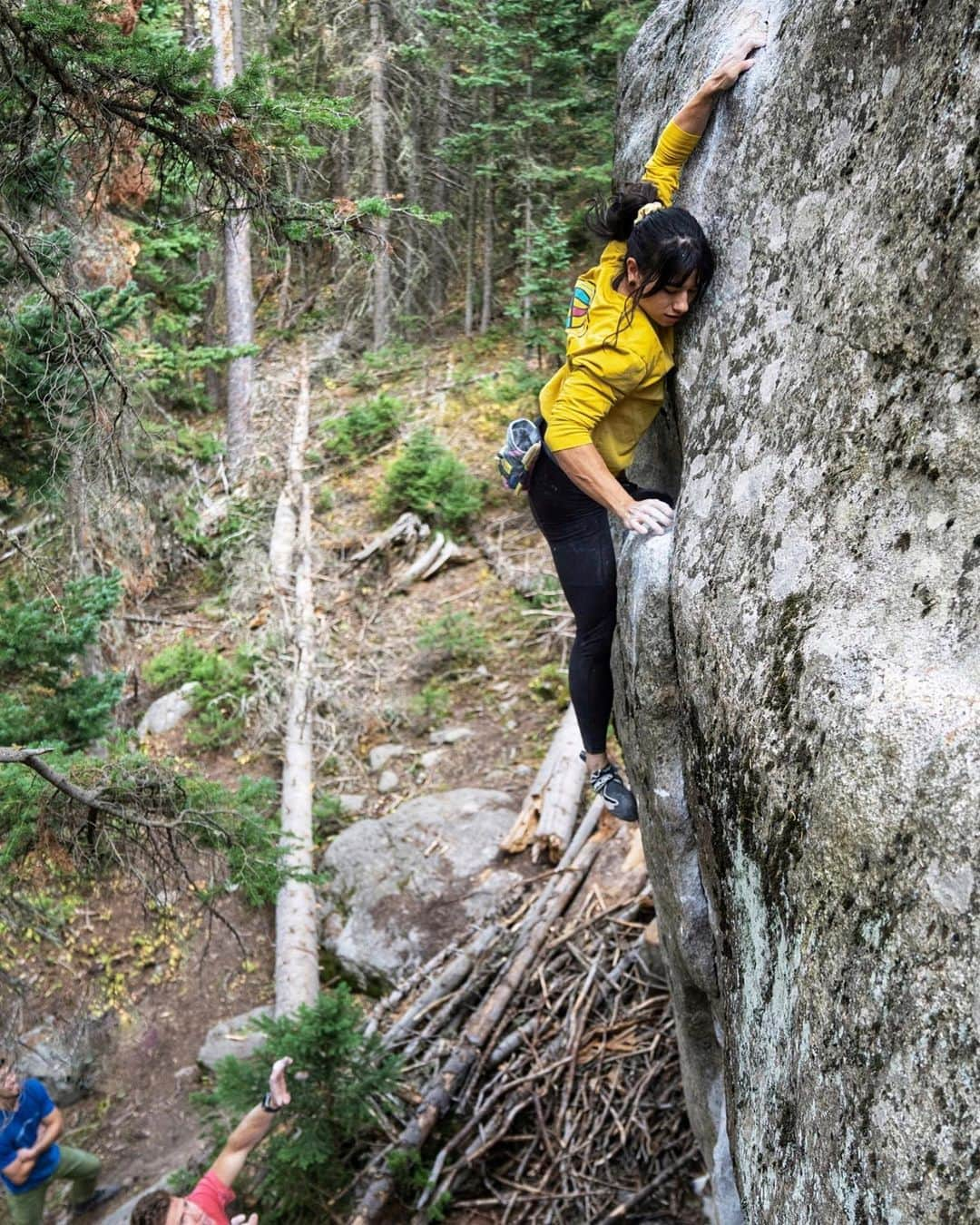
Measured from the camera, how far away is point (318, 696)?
40.1 feet

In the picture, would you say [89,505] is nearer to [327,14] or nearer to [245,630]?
[245,630]

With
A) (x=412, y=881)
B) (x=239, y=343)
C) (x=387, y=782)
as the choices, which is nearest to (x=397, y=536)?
(x=387, y=782)

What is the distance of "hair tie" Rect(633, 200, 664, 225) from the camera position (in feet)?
12.2

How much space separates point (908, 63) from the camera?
2617mm

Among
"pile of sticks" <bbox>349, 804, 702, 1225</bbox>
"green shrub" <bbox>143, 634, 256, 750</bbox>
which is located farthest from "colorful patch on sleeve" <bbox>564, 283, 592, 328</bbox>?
"green shrub" <bbox>143, 634, 256, 750</bbox>

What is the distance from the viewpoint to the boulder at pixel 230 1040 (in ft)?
29.2

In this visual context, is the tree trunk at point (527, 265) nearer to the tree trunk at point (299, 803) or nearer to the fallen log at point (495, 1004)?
the tree trunk at point (299, 803)

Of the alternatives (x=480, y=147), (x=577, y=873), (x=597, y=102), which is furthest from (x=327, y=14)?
(x=577, y=873)

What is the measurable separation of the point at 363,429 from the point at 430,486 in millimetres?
2766

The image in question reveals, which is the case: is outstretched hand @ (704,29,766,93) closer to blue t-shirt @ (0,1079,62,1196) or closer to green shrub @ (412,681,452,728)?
blue t-shirt @ (0,1079,62,1196)

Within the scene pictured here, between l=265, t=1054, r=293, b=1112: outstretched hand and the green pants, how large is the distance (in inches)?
111

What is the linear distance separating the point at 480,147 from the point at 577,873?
1378 cm

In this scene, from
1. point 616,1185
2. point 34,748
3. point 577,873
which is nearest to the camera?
point 34,748

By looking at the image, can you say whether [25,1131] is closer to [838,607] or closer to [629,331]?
[629,331]
